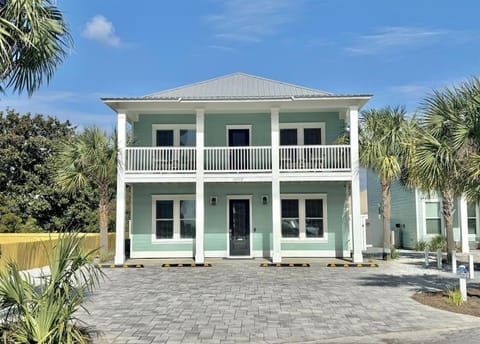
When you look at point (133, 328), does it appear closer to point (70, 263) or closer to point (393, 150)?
point (70, 263)

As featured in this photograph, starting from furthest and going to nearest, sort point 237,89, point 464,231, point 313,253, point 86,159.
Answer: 1. point 464,231
2. point 237,89
3. point 313,253
4. point 86,159

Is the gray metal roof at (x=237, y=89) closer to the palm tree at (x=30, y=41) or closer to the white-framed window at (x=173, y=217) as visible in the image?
the white-framed window at (x=173, y=217)

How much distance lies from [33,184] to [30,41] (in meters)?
23.8

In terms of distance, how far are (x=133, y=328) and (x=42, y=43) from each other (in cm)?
488

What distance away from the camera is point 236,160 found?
18172mm

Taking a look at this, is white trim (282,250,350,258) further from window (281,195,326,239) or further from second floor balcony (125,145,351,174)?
second floor balcony (125,145,351,174)

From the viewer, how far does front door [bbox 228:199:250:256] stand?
19.1 m

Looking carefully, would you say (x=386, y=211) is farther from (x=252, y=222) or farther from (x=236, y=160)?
(x=236, y=160)

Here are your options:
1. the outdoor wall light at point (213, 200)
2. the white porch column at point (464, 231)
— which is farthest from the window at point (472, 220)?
the outdoor wall light at point (213, 200)

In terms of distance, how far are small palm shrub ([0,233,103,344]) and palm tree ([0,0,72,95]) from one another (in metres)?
2.98

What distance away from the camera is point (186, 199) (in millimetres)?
19422

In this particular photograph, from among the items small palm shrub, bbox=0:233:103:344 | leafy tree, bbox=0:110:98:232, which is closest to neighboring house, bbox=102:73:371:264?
leafy tree, bbox=0:110:98:232

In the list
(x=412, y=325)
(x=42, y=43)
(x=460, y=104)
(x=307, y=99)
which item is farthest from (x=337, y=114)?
(x=42, y=43)

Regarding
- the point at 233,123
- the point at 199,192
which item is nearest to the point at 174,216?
the point at 199,192
